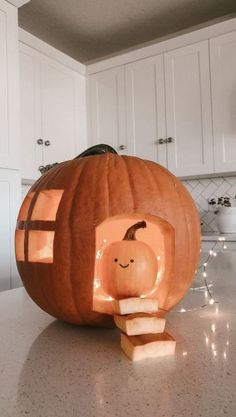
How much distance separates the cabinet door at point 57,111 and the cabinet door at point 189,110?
0.71m

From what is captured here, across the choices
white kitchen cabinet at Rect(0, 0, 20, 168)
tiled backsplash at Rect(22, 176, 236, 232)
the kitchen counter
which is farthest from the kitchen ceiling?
the kitchen counter

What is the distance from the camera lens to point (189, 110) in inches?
90.4

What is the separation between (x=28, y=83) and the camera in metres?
2.24

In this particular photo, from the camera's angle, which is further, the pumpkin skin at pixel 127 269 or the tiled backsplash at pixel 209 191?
the tiled backsplash at pixel 209 191

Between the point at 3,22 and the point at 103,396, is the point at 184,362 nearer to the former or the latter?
the point at 103,396

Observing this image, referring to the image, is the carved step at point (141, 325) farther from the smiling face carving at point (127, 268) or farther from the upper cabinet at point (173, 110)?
the upper cabinet at point (173, 110)

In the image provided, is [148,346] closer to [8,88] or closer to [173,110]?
[8,88]

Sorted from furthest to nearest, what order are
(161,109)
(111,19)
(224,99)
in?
1. (161,109)
2. (111,19)
3. (224,99)

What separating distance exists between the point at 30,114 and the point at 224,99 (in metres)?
1.23

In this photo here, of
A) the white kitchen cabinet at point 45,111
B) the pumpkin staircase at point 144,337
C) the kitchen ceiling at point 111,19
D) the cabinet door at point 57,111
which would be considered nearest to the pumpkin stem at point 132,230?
the pumpkin staircase at point 144,337

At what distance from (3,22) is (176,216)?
1.67m

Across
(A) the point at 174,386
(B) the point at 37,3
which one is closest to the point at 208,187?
(B) the point at 37,3

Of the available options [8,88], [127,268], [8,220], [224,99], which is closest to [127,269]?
[127,268]

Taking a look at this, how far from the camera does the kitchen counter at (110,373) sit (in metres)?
0.24
